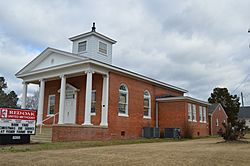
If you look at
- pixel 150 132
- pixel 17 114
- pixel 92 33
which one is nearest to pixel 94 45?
pixel 92 33

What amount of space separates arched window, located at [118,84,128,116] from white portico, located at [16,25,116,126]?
2103mm

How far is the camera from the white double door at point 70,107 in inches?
968

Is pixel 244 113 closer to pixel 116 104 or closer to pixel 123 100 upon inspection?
pixel 123 100

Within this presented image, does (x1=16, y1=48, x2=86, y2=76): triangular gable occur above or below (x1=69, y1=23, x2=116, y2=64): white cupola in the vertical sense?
below

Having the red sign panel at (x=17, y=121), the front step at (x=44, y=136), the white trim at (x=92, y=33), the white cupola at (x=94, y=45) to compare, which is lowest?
the front step at (x=44, y=136)

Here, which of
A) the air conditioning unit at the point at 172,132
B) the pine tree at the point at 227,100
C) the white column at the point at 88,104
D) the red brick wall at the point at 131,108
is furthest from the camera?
the pine tree at the point at 227,100

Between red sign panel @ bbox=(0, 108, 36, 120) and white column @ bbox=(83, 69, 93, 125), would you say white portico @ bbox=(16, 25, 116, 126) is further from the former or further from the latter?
red sign panel @ bbox=(0, 108, 36, 120)

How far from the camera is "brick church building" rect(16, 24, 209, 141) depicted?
21331 millimetres

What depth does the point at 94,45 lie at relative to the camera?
24.7 m

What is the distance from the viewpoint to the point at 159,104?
94.8 ft

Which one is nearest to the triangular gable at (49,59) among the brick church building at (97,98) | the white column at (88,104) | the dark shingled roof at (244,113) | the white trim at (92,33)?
the brick church building at (97,98)

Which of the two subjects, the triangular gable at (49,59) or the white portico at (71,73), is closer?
the white portico at (71,73)

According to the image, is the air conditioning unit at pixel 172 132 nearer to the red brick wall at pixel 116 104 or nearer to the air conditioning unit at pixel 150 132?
the air conditioning unit at pixel 150 132

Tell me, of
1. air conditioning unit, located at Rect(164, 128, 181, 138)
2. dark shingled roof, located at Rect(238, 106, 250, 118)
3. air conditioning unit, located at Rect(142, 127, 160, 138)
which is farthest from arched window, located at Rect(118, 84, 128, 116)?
dark shingled roof, located at Rect(238, 106, 250, 118)
